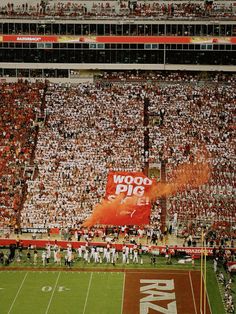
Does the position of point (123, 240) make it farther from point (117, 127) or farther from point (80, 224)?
point (117, 127)

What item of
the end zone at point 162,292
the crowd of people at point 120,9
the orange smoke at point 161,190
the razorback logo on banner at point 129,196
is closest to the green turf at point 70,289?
the end zone at point 162,292

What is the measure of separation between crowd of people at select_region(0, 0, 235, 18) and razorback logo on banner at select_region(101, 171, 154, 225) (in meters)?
12.9

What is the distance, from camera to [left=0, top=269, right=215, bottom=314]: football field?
27703 millimetres

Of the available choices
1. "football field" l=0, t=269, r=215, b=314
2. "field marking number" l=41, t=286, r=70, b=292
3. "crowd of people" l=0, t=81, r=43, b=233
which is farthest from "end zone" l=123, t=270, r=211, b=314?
"crowd of people" l=0, t=81, r=43, b=233

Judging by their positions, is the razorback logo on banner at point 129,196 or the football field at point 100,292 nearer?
the football field at point 100,292

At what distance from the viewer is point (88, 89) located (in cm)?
4684

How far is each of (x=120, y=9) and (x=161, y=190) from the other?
14.4 m

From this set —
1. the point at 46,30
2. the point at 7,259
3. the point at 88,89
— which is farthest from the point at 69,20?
the point at 7,259

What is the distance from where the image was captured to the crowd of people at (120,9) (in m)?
46.8

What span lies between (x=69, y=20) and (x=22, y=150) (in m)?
10.2

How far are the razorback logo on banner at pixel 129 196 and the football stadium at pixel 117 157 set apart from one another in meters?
0.07

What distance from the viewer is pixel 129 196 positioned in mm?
37406

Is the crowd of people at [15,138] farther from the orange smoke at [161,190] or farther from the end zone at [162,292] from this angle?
the end zone at [162,292]

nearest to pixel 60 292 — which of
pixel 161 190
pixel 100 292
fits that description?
pixel 100 292
